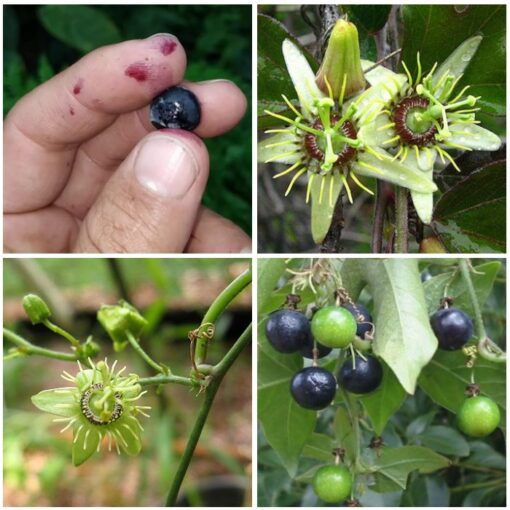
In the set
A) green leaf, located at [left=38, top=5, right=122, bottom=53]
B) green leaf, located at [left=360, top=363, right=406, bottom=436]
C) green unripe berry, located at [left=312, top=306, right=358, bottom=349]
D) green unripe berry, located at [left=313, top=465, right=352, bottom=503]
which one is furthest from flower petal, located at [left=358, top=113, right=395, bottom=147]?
green leaf, located at [left=38, top=5, right=122, bottom=53]

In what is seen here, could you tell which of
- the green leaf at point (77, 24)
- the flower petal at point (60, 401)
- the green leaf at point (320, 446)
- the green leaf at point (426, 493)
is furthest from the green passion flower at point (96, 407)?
the green leaf at point (77, 24)

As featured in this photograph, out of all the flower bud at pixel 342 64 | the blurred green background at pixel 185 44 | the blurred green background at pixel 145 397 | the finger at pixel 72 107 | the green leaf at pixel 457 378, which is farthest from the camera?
the blurred green background at pixel 145 397

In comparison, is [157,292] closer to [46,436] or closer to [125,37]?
[46,436]

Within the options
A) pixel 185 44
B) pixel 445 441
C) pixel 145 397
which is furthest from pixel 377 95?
pixel 145 397

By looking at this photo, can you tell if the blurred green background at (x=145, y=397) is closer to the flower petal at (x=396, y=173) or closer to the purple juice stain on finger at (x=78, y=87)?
the purple juice stain on finger at (x=78, y=87)

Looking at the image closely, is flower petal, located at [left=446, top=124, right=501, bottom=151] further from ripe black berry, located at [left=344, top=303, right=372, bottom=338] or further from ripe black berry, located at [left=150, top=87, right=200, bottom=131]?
ripe black berry, located at [left=150, top=87, right=200, bottom=131]

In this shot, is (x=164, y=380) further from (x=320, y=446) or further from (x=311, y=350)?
(x=320, y=446)
